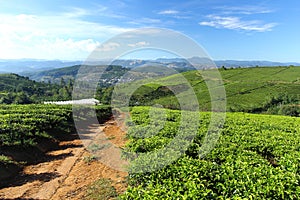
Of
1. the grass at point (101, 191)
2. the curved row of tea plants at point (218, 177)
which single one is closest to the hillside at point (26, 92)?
the grass at point (101, 191)

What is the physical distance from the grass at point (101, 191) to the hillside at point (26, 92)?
253ft

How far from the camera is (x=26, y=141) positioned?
17.3 metres

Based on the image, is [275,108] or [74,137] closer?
[74,137]

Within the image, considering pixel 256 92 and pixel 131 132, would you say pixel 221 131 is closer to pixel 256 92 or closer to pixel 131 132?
pixel 131 132

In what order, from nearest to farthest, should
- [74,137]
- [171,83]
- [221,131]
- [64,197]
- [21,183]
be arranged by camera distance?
[64,197]
[21,183]
[221,131]
[74,137]
[171,83]

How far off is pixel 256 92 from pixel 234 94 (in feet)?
32.3

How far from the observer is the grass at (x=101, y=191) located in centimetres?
1049

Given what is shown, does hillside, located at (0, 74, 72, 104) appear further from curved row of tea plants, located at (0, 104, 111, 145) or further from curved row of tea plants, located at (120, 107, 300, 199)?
curved row of tea plants, located at (120, 107, 300, 199)

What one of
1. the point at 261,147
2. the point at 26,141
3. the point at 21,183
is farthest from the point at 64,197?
the point at 261,147

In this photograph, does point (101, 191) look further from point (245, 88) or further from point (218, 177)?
point (245, 88)

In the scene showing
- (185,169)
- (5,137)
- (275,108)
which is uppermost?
(185,169)

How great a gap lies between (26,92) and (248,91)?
111m

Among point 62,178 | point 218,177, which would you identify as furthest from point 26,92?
point 218,177

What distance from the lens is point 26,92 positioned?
4983 inches
